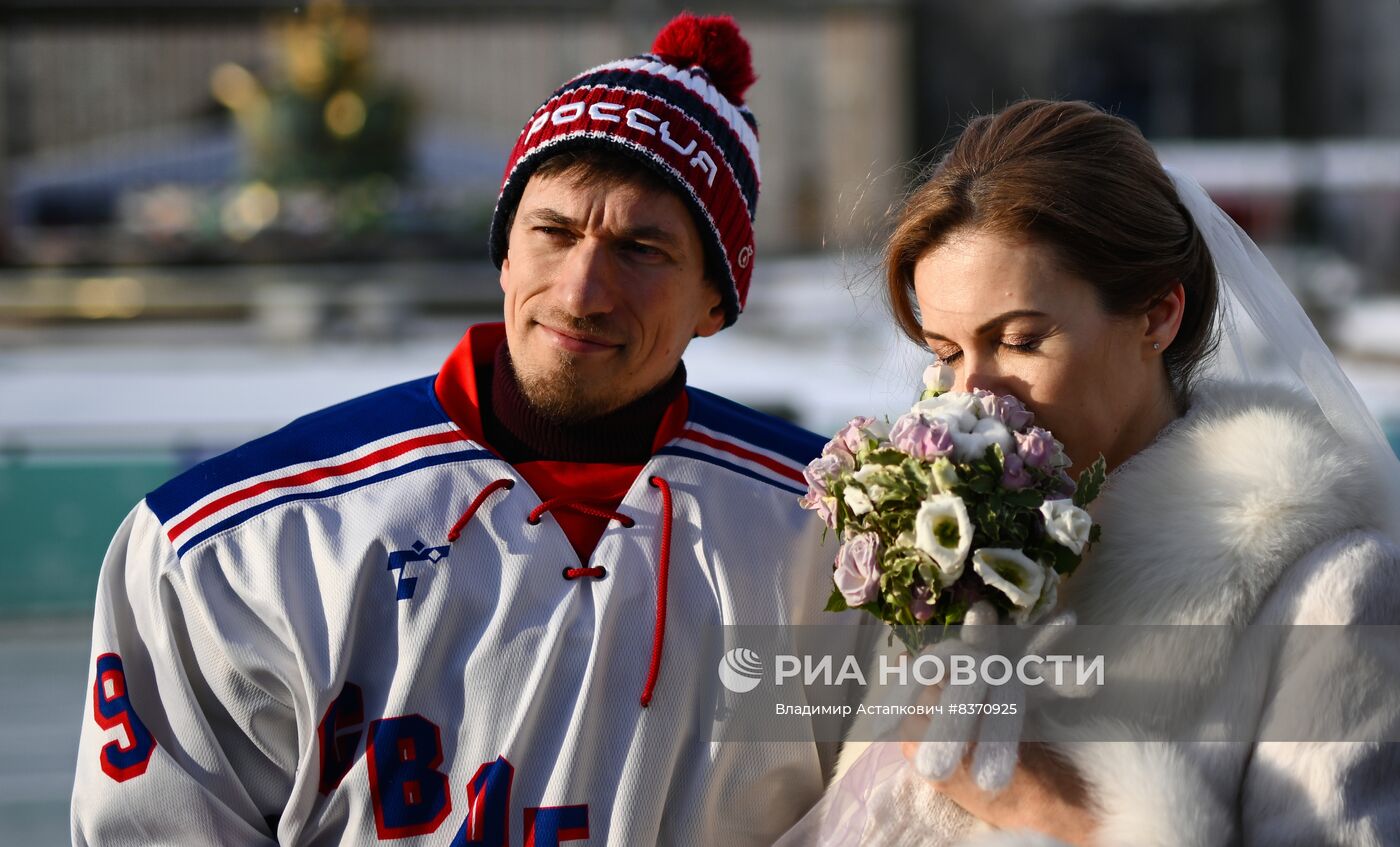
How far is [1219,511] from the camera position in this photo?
2.35 metres

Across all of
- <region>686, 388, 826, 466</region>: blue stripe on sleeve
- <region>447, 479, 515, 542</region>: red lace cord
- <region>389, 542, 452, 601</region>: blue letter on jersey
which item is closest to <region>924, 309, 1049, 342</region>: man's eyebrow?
<region>686, 388, 826, 466</region>: blue stripe on sleeve

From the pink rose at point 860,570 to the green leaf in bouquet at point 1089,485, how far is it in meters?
0.31

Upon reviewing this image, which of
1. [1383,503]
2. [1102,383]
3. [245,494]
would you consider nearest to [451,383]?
[245,494]

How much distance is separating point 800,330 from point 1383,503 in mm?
15736

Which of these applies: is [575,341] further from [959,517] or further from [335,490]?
[959,517]

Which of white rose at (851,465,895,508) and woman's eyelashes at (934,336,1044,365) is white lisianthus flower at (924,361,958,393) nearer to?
Result: woman's eyelashes at (934,336,1044,365)

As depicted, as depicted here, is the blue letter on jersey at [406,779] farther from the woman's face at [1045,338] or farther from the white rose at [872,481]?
the woman's face at [1045,338]

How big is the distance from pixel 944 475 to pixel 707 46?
45.7 inches

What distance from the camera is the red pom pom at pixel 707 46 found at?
296cm

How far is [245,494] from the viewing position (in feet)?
8.68

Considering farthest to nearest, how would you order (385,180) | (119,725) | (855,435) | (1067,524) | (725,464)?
(385,180)
(725,464)
(119,725)
(855,435)
(1067,524)

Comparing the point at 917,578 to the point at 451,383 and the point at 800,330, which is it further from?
the point at 800,330

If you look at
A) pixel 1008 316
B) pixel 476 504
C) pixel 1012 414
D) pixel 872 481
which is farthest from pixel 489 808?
Result: pixel 1008 316

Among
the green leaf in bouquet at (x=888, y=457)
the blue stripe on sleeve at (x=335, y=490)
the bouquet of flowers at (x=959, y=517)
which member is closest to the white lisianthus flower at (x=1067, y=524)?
the bouquet of flowers at (x=959, y=517)
